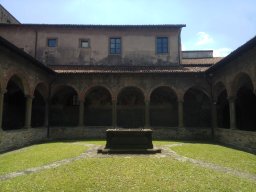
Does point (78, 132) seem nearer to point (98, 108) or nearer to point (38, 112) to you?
point (98, 108)

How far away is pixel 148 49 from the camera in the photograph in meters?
22.7

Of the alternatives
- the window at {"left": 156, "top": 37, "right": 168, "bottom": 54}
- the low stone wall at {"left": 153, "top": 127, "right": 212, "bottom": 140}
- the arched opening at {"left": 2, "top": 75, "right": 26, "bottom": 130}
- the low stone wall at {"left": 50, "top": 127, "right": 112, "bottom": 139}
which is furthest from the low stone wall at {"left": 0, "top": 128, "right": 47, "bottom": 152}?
the window at {"left": 156, "top": 37, "right": 168, "bottom": 54}

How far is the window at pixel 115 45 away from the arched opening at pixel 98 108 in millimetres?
4030

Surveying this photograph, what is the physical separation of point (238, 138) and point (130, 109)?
9.64 metres

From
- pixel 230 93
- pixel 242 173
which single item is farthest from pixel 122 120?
pixel 242 173

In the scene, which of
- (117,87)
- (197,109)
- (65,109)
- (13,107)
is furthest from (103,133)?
(197,109)

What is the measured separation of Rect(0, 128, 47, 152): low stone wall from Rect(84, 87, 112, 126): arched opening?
4387mm

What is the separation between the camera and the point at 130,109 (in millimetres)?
21531

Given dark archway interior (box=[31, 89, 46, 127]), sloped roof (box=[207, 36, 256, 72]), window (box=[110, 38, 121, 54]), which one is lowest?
dark archway interior (box=[31, 89, 46, 127])

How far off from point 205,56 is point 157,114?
35.7 feet

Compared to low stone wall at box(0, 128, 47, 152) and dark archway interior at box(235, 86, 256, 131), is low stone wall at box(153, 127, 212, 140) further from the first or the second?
low stone wall at box(0, 128, 47, 152)

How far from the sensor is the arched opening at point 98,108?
70.7 ft

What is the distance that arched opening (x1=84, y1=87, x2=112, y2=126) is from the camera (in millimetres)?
21547

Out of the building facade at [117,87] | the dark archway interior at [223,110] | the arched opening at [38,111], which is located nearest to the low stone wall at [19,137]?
the building facade at [117,87]
